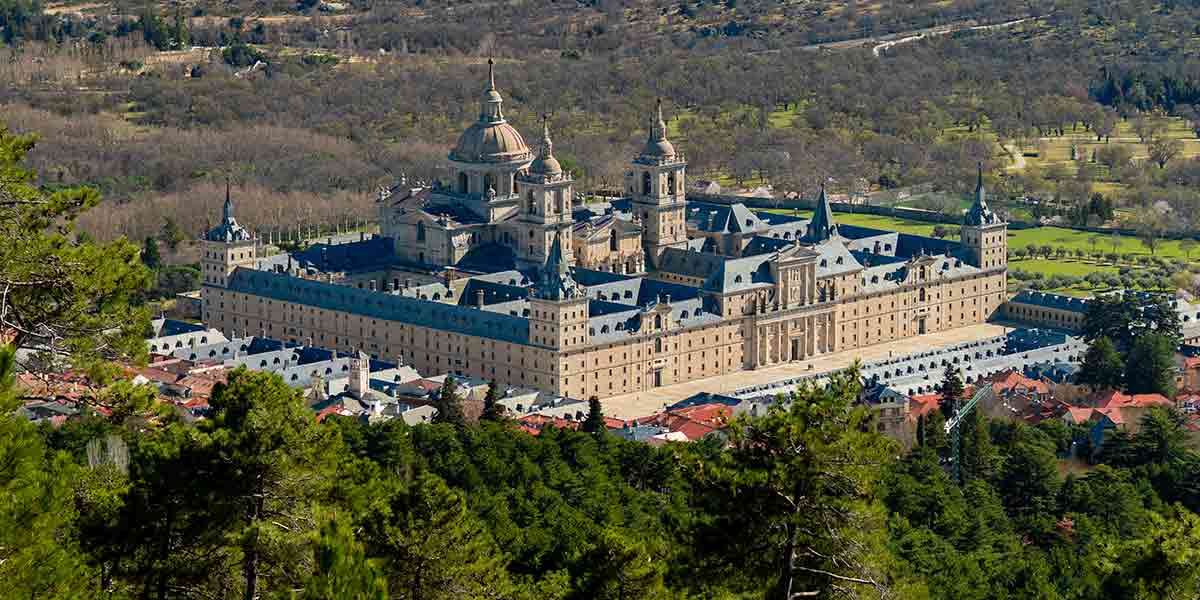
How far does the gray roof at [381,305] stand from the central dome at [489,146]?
11335 mm

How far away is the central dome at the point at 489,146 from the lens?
11719 centimetres

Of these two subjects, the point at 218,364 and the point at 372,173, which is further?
the point at 372,173

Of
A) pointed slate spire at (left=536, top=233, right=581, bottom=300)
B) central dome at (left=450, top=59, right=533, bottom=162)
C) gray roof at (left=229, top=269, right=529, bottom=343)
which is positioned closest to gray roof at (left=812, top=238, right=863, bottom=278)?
pointed slate spire at (left=536, top=233, right=581, bottom=300)

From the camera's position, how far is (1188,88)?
19438cm

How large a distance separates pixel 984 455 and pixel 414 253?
42.2 m

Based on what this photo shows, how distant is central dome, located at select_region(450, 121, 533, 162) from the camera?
11719cm

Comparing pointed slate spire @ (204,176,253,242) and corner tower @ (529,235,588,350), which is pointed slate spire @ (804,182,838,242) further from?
pointed slate spire @ (204,176,253,242)

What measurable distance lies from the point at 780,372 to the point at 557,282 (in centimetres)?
1243

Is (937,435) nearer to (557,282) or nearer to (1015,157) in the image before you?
(557,282)

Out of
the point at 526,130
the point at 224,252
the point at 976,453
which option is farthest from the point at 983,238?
the point at 526,130

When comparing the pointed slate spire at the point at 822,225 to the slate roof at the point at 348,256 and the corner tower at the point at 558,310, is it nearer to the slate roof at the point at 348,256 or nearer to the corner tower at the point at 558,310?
the corner tower at the point at 558,310

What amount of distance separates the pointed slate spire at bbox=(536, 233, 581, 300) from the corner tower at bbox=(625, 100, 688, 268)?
18.2 meters

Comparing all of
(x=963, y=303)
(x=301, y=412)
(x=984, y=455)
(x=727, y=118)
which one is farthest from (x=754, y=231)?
(x=301, y=412)

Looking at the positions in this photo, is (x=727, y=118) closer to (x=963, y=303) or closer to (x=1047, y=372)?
(x=963, y=303)
